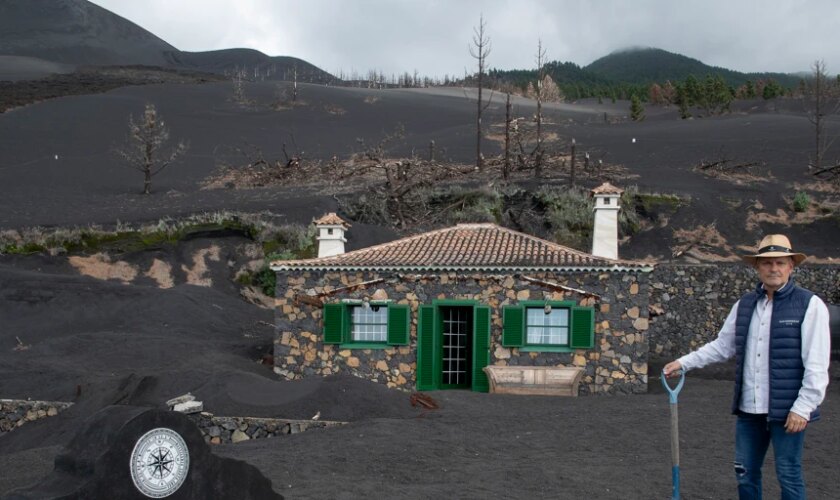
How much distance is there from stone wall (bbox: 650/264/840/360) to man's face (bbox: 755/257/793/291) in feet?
63.0

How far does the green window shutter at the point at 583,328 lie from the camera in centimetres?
1659

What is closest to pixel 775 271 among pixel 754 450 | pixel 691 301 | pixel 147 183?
pixel 754 450

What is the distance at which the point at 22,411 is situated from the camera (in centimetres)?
1498

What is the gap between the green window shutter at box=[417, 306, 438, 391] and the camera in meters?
17.2

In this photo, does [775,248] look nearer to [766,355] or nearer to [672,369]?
[766,355]

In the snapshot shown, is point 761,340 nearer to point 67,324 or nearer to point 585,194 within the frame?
point 67,324

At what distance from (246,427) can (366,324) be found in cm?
511

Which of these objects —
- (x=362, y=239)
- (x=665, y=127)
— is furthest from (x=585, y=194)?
(x=665, y=127)

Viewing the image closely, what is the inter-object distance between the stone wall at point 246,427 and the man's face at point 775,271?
8.36 metres

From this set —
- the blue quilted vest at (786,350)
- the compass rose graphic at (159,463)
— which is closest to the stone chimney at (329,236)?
the compass rose graphic at (159,463)

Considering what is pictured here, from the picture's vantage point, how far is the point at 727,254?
3034 centimetres

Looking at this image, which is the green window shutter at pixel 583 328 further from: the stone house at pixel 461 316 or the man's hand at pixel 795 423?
the man's hand at pixel 795 423

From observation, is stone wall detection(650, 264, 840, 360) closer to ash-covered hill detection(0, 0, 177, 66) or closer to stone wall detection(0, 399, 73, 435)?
stone wall detection(0, 399, 73, 435)

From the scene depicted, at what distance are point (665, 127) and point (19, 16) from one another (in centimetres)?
9996
